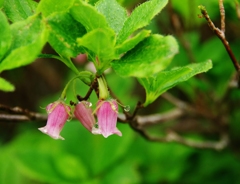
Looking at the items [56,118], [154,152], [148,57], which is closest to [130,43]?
[148,57]

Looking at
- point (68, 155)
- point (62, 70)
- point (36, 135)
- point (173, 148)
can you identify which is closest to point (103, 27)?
point (68, 155)

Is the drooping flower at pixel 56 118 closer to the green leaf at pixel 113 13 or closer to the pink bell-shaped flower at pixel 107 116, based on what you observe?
the pink bell-shaped flower at pixel 107 116

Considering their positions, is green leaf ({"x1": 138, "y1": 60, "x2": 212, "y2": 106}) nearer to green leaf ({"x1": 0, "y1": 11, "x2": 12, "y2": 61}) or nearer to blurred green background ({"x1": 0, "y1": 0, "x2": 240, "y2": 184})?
green leaf ({"x1": 0, "y1": 11, "x2": 12, "y2": 61})

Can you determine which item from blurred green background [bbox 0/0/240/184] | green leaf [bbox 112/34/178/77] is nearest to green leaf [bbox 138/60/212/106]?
green leaf [bbox 112/34/178/77]

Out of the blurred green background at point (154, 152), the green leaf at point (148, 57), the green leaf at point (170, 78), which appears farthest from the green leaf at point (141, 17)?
the blurred green background at point (154, 152)

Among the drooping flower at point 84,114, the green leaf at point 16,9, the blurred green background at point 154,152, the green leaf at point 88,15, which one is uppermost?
the green leaf at point 88,15

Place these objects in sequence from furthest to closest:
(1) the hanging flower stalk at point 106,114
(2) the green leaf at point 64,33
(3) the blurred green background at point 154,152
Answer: (3) the blurred green background at point 154,152, (1) the hanging flower stalk at point 106,114, (2) the green leaf at point 64,33
